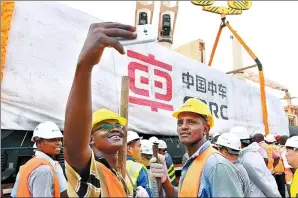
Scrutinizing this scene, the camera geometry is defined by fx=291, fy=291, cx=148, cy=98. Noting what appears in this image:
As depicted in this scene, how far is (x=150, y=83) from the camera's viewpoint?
530 centimetres

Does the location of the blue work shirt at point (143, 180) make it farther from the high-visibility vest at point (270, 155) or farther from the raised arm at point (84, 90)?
the high-visibility vest at point (270, 155)

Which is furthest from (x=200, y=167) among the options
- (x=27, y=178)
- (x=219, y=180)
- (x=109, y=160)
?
(x=27, y=178)

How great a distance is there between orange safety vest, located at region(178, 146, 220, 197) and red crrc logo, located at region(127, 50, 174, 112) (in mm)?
3147

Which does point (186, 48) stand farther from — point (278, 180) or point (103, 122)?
point (103, 122)

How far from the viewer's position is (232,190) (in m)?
1.51

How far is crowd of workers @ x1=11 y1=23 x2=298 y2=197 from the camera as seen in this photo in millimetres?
1113

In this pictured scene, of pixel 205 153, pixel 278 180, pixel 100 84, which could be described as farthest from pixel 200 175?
pixel 278 180

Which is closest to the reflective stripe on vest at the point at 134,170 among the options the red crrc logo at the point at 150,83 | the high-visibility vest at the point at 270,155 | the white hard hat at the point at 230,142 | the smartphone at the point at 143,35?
the white hard hat at the point at 230,142

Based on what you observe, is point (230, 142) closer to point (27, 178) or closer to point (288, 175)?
point (27, 178)

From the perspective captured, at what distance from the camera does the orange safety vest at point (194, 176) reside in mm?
1617

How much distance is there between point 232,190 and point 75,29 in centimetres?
342

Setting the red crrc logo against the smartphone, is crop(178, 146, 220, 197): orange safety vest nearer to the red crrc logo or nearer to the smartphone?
the smartphone

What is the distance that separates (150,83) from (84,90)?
420 centimetres

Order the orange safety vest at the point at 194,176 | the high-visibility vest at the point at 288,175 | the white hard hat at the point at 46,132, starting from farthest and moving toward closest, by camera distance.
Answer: the high-visibility vest at the point at 288,175 < the white hard hat at the point at 46,132 < the orange safety vest at the point at 194,176
